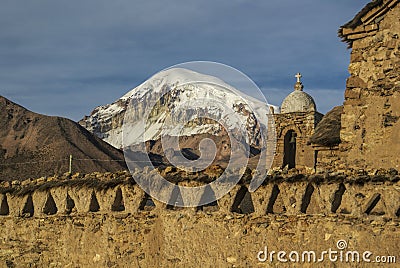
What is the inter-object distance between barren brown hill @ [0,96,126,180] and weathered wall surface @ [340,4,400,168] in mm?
16348

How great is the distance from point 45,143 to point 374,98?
23.1m

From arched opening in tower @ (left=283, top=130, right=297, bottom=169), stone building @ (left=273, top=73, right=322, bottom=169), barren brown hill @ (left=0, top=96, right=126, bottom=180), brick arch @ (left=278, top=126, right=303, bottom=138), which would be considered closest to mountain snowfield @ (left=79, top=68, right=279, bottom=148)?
stone building @ (left=273, top=73, right=322, bottom=169)

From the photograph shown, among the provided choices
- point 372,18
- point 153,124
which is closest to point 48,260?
point 153,124

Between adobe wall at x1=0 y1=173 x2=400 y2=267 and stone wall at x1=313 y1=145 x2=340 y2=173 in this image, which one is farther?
stone wall at x1=313 y1=145 x2=340 y2=173

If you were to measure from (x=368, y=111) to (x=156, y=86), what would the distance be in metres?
3.55

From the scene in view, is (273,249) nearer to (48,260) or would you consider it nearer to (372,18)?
(48,260)

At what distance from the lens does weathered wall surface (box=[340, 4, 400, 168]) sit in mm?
8750

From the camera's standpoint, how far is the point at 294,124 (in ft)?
68.5

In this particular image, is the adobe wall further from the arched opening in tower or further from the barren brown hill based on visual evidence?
the barren brown hill

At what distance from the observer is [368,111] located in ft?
29.8

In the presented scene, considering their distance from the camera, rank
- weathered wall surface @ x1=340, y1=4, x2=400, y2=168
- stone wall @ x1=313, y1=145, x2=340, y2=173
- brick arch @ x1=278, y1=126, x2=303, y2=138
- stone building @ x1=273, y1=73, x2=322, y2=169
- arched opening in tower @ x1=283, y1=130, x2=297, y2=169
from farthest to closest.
→ arched opening in tower @ x1=283, y1=130, x2=297, y2=169
brick arch @ x1=278, y1=126, x2=303, y2=138
stone building @ x1=273, y1=73, x2=322, y2=169
stone wall @ x1=313, y1=145, x2=340, y2=173
weathered wall surface @ x1=340, y1=4, x2=400, y2=168

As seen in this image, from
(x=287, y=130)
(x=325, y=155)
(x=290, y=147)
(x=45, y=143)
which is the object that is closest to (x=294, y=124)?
(x=287, y=130)

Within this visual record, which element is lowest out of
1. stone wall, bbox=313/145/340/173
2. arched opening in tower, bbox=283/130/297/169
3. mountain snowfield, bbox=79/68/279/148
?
stone wall, bbox=313/145/340/173

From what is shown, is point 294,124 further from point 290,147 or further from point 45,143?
point 45,143
